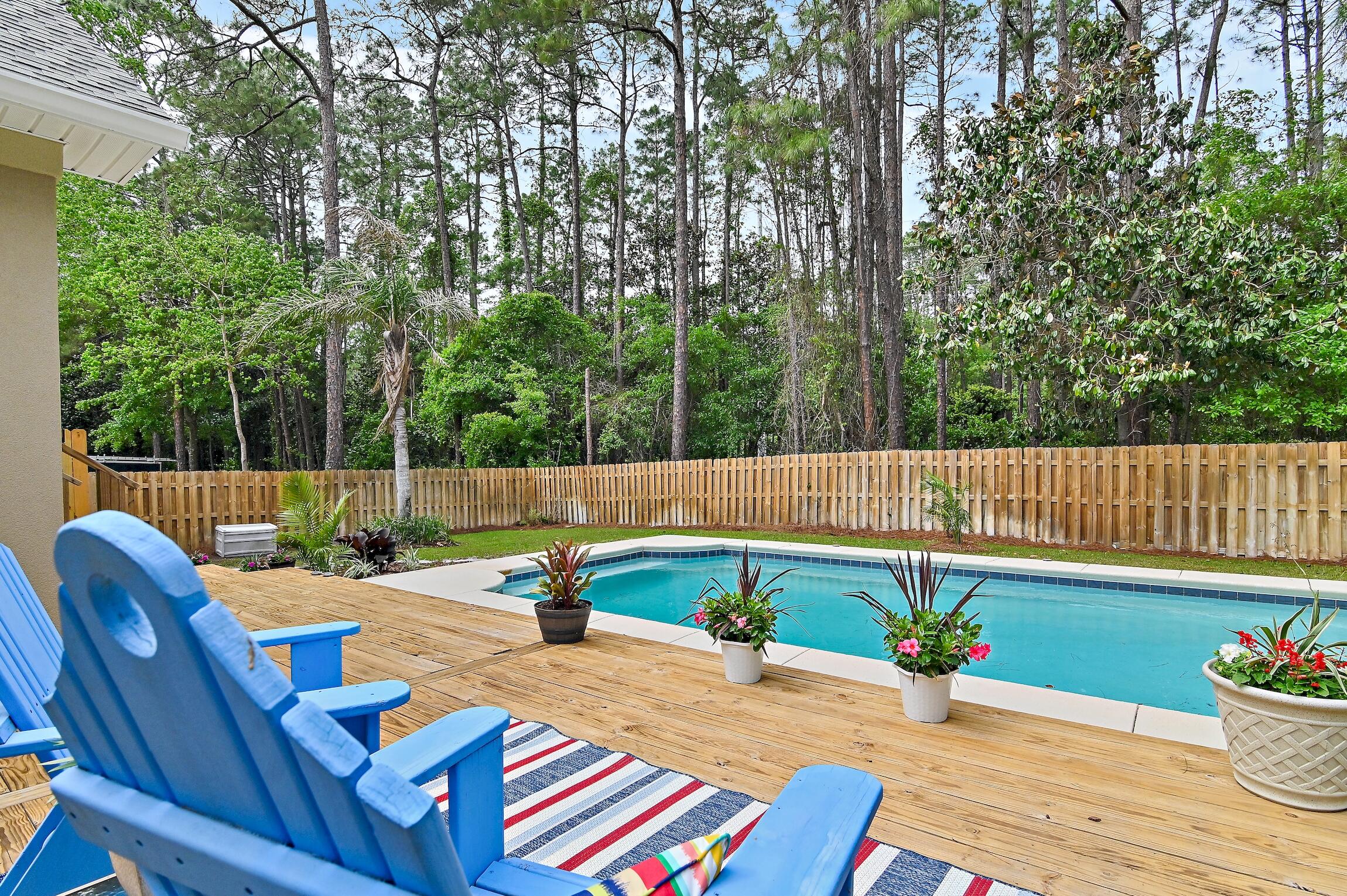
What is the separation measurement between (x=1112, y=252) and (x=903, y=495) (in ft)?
12.5

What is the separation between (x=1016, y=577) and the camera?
20.8ft

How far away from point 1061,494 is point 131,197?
57.2ft

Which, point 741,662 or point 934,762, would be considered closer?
point 934,762

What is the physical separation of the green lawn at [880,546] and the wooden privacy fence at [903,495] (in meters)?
0.32

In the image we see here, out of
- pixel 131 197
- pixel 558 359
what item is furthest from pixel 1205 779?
pixel 131 197

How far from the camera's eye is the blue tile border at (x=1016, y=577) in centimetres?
509

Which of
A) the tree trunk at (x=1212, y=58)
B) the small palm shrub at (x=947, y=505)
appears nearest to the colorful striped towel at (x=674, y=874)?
the small palm shrub at (x=947, y=505)

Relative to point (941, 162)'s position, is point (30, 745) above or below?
below

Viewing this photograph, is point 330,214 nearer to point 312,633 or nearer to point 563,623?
point 563,623

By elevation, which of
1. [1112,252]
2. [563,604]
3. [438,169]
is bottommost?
[563,604]

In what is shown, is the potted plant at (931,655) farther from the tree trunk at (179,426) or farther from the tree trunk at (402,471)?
the tree trunk at (179,426)

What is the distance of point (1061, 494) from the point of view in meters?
8.00

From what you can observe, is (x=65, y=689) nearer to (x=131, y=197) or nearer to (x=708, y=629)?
(x=708, y=629)

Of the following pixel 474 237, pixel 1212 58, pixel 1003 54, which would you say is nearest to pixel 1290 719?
pixel 1003 54
